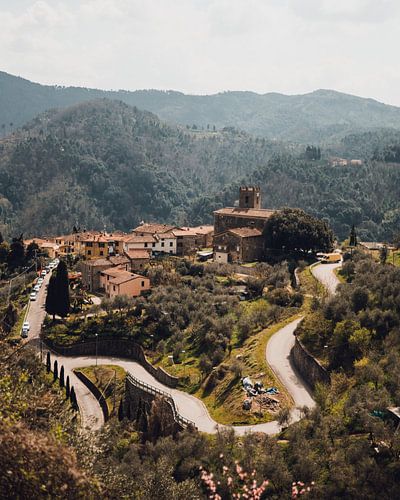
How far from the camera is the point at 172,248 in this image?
2463 inches

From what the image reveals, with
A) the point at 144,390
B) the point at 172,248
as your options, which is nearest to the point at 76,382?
the point at 144,390

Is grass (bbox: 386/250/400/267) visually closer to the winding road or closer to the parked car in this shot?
the winding road

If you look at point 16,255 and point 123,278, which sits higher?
point 123,278

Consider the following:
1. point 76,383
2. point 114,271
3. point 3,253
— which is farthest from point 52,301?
point 3,253

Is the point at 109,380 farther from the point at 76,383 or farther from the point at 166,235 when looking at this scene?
the point at 166,235

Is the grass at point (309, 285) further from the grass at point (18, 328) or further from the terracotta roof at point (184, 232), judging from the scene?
the grass at point (18, 328)

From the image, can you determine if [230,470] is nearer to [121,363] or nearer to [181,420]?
[181,420]

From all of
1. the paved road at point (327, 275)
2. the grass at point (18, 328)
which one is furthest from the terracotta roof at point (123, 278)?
the paved road at point (327, 275)

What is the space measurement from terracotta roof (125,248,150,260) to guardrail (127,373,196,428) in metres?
19.4

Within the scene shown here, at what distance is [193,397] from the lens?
34.1m

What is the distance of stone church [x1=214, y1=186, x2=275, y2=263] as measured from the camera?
193 ft

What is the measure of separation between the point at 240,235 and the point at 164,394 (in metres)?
27.5

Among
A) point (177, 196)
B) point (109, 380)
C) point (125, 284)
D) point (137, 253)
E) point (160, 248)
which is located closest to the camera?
point (109, 380)

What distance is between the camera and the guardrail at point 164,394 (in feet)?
94.4
